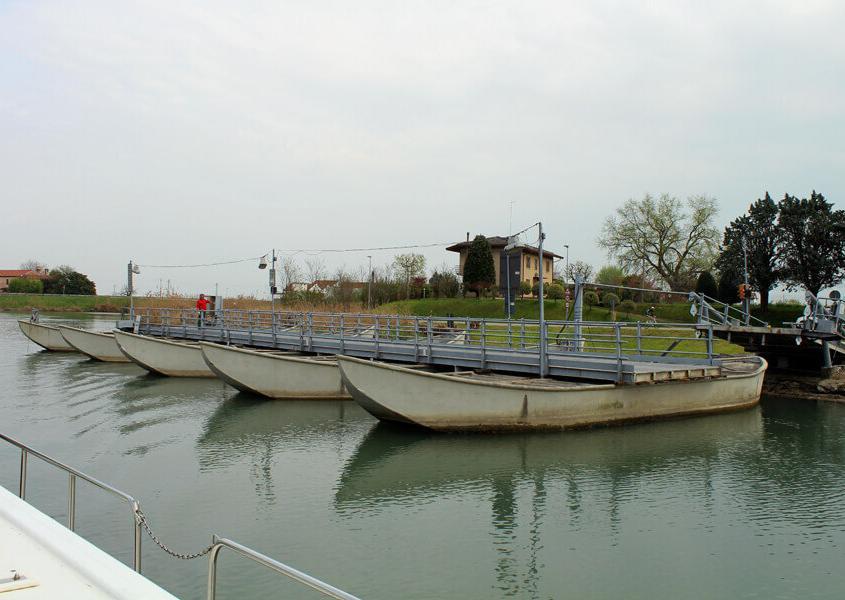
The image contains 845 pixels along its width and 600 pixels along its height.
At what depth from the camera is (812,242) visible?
3722 centimetres

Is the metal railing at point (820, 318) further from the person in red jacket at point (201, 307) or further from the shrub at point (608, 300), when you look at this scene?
Answer: the person in red jacket at point (201, 307)

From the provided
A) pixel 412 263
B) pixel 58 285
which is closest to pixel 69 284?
pixel 58 285

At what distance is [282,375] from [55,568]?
1640cm

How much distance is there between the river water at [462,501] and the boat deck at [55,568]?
2.73 meters

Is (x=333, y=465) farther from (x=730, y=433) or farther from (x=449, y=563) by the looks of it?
(x=730, y=433)

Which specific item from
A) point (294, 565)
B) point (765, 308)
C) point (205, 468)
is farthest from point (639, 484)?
point (765, 308)

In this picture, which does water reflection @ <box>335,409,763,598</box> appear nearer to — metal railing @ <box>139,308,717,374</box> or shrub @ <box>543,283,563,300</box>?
metal railing @ <box>139,308,717,374</box>

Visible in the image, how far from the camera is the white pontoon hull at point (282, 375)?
2019cm

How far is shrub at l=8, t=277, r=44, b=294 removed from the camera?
101000 mm

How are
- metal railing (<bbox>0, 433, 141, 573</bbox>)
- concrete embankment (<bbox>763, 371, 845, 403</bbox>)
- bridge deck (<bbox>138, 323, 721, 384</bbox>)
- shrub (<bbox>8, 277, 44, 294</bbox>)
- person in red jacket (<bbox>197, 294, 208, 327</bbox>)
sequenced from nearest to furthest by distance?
metal railing (<bbox>0, 433, 141, 573</bbox>), bridge deck (<bbox>138, 323, 721, 384</bbox>), concrete embankment (<bbox>763, 371, 845, 403</bbox>), person in red jacket (<bbox>197, 294, 208, 327</bbox>), shrub (<bbox>8, 277, 44, 294</bbox>)

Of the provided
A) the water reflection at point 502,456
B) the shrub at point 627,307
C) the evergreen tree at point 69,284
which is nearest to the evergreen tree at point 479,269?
the shrub at point 627,307

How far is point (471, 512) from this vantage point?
33.3 feet

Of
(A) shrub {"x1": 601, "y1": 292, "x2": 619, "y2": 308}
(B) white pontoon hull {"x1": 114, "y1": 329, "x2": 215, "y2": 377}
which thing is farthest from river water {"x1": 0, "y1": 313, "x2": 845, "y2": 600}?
(A) shrub {"x1": 601, "y1": 292, "x2": 619, "y2": 308}

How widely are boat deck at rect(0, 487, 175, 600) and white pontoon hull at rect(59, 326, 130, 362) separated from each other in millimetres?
29302
